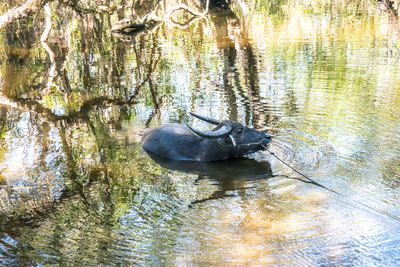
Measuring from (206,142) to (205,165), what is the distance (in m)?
0.40

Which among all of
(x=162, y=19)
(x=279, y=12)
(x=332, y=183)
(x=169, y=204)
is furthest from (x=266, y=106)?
(x=279, y=12)

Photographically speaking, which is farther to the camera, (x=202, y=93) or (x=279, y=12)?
(x=279, y=12)

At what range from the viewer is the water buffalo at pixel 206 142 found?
22.6 feet

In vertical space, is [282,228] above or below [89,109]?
below

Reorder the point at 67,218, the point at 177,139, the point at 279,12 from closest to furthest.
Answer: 1. the point at 67,218
2. the point at 177,139
3. the point at 279,12

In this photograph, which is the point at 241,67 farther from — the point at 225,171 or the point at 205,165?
the point at 225,171

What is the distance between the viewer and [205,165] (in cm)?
704

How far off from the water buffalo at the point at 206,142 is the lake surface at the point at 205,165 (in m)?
0.22

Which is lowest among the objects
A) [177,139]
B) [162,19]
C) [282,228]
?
[282,228]

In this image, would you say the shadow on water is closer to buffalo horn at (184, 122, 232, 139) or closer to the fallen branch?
buffalo horn at (184, 122, 232, 139)

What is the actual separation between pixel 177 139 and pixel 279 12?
2068 centimetres

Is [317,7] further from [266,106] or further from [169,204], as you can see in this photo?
[169,204]

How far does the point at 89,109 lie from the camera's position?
992 cm

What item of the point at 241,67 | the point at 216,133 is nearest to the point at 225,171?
the point at 216,133
